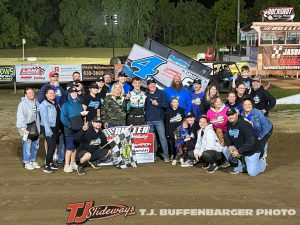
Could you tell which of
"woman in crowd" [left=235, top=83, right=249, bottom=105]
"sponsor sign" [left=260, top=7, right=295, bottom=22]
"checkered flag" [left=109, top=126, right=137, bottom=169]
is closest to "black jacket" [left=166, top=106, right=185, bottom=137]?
"checkered flag" [left=109, top=126, right=137, bottom=169]

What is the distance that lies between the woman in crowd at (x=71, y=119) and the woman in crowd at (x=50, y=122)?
164mm

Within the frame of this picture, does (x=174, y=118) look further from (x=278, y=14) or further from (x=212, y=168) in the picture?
(x=278, y=14)

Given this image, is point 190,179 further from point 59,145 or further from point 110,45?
point 110,45

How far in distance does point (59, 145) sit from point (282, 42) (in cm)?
2445

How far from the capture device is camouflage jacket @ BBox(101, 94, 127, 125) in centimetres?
949

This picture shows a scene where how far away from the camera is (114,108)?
376 inches

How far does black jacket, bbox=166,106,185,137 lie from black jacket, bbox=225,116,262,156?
4.32ft

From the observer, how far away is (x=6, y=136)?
1303 centimetres

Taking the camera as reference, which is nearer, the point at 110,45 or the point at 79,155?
the point at 79,155

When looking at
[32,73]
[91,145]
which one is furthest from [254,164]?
[32,73]

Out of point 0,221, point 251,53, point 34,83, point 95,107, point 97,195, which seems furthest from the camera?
point 251,53

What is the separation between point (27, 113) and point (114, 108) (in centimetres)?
166

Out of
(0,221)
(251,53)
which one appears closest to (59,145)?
(0,221)

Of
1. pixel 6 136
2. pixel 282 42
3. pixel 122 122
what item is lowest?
pixel 6 136
